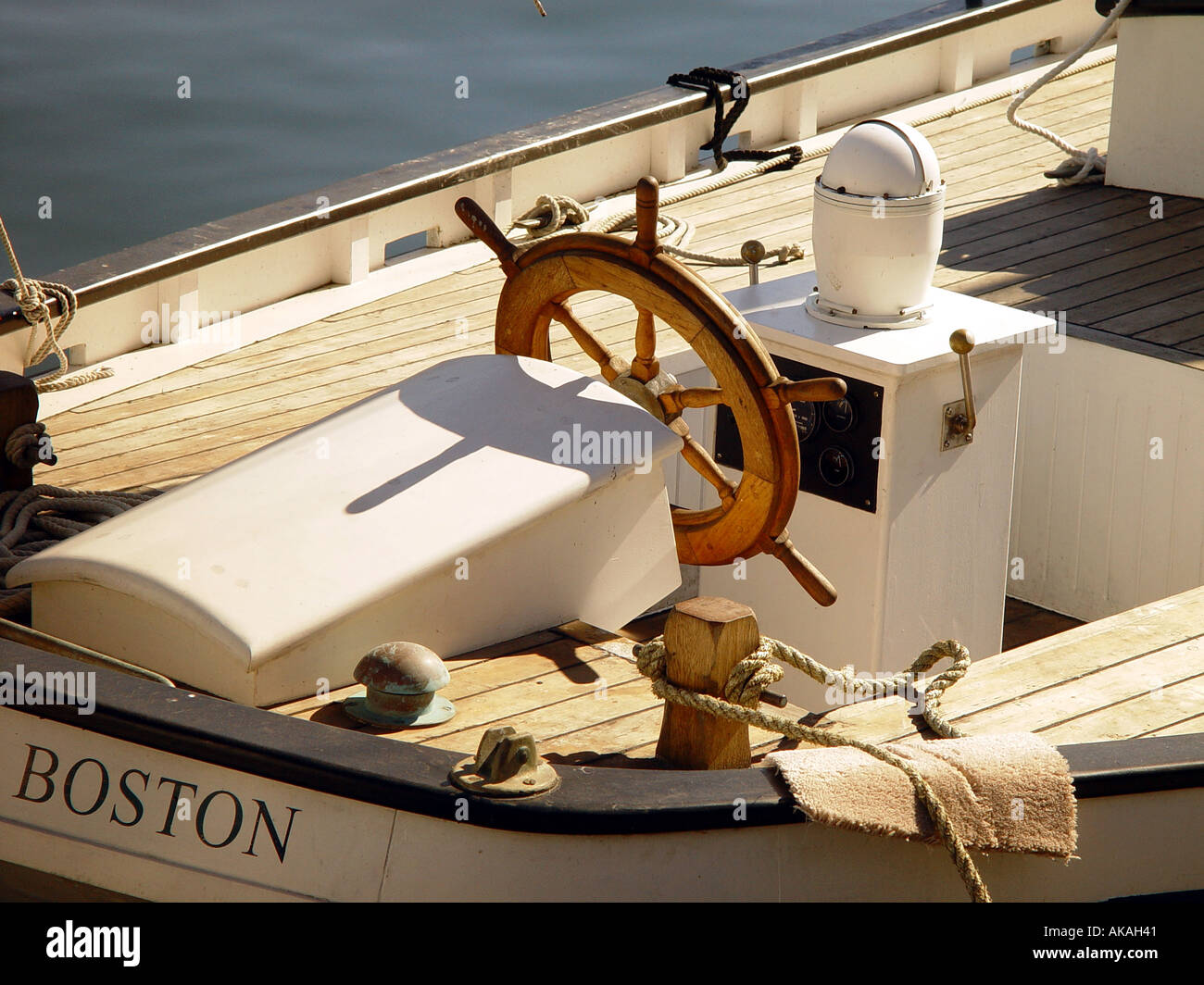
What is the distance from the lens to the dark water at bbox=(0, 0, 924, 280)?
1027 centimetres

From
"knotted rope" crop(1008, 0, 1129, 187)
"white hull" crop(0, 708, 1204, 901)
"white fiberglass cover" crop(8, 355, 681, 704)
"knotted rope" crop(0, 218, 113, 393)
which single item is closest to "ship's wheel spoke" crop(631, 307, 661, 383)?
"white fiberglass cover" crop(8, 355, 681, 704)

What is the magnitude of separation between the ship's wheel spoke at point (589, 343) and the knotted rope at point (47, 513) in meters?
0.83

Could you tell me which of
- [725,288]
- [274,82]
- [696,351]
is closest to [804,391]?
[696,351]

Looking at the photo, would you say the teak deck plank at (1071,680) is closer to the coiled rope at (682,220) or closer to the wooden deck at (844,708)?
the wooden deck at (844,708)

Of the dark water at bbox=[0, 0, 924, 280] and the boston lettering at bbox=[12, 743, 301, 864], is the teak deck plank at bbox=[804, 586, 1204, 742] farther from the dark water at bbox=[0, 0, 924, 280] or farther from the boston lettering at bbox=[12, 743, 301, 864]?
the dark water at bbox=[0, 0, 924, 280]

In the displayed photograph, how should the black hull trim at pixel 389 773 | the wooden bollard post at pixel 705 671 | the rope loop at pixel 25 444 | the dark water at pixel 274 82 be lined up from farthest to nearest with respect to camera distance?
the dark water at pixel 274 82 < the rope loop at pixel 25 444 < the wooden bollard post at pixel 705 671 < the black hull trim at pixel 389 773

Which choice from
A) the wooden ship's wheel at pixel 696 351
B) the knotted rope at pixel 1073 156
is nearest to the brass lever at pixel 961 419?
the wooden ship's wheel at pixel 696 351

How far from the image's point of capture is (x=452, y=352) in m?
3.86

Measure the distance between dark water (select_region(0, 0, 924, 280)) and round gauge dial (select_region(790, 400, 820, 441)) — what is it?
7.17 metres

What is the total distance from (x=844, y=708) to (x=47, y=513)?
145cm

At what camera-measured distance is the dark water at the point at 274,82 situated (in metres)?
10.3
